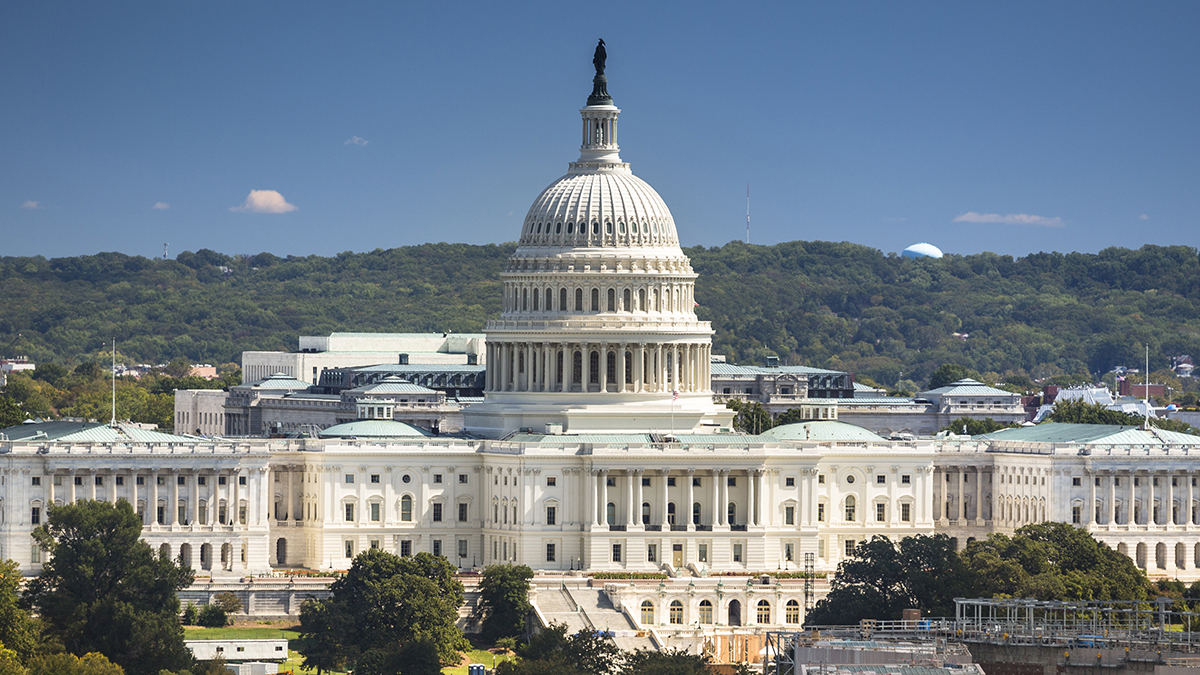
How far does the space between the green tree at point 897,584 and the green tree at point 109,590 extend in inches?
1573

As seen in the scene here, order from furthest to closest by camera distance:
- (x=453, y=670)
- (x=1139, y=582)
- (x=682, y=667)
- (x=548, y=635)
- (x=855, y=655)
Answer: (x=1139, y=582)
(x=453, y=670)
(x=548, y=635)
(x=682, y=667)
(x=855, y=655)

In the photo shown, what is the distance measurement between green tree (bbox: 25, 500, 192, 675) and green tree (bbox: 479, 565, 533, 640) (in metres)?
18.9

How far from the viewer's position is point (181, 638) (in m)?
172

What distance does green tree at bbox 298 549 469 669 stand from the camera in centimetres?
17700

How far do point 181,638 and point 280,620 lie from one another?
2767 cm

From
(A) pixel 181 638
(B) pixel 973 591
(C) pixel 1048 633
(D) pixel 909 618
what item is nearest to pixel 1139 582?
(B) pixel 973 591

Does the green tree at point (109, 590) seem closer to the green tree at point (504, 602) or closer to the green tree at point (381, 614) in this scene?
the green tree at point (381, 614)

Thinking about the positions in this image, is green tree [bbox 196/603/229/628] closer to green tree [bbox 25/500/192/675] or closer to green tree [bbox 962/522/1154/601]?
green tree [bbox 25/500/192/675]

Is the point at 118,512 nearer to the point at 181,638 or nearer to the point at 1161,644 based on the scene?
the point at 181,638

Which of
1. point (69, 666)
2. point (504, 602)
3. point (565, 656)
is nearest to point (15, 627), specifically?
point (69, 666)

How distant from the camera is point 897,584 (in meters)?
189

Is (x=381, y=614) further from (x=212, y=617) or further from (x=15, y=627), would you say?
(x=15, y=627)

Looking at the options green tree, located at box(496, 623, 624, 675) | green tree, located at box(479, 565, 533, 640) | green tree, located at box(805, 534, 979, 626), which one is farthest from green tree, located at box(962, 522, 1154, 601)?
green tree, located at box(479, 565, 533, 640)

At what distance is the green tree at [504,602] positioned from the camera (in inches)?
7643
